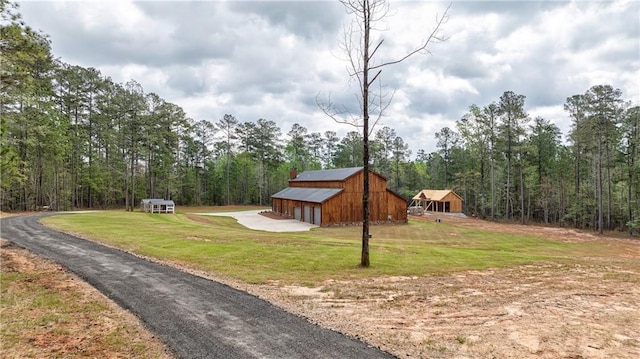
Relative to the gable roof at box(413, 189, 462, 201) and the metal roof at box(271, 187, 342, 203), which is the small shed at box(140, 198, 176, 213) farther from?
the gable roof at box(413, 189, 462, 201)

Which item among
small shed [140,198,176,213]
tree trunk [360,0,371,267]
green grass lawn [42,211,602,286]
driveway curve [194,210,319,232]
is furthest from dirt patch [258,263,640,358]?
small shed [140,198,176,213]

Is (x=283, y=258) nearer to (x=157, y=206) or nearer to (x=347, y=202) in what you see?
(x=347, y=202)

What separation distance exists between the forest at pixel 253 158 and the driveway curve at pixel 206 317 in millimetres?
25729

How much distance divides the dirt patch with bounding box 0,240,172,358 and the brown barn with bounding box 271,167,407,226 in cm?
2597

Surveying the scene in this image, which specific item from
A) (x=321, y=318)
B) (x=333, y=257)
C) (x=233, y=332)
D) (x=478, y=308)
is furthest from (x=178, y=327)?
(x=333, y=257)

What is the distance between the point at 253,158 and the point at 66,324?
2538 inches

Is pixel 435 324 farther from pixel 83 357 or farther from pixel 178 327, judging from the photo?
pixel 83 357

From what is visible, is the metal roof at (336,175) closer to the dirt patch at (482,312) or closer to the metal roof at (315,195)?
the metal roof at (315,195)

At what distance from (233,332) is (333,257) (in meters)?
7.69

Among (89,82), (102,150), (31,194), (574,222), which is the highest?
(89,82)

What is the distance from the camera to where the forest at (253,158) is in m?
37.3

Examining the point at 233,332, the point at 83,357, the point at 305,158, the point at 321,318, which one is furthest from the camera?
the point at 305,158

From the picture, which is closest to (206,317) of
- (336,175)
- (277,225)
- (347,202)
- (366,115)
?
(366,115)

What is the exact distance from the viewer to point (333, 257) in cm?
1375
